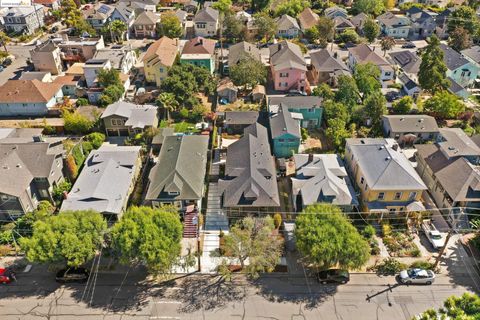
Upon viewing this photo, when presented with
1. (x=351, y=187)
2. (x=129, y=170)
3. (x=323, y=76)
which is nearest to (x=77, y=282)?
(x=129, y=170)

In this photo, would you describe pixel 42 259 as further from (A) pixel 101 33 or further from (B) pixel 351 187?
(A) pixel 101 33

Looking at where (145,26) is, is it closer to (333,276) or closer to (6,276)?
(6,276)

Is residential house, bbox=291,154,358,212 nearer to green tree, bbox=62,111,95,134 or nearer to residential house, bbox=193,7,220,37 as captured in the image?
green tree, bbox=62,111,95,134

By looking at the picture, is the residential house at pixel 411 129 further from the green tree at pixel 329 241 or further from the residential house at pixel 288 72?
the green tree at pixel 329 241

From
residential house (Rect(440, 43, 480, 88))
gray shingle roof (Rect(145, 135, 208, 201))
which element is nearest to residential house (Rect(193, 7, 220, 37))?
gray shingle roof (Rect(145, 135, 208, 201))

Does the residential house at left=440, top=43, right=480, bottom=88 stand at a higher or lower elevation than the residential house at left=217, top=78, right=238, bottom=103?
higher

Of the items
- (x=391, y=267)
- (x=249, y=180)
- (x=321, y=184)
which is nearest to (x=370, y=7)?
(x=321, y=184)

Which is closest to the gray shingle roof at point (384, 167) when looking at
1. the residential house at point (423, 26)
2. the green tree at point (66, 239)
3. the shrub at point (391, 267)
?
the shrub at point (391, 267)
